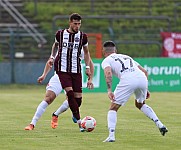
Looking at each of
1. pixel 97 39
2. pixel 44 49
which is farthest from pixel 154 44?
pixel 44 49

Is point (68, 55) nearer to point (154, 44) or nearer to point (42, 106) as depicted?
point (42, 106)

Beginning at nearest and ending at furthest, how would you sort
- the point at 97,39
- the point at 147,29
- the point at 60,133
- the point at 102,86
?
the point at 60,133, the point at 102,86, the point at 97,39, the point at 147,29

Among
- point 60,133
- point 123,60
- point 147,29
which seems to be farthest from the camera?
point 147,29

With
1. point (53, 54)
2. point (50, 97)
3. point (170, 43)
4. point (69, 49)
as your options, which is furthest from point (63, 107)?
point (170, 43)

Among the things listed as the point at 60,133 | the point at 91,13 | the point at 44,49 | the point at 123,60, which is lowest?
the point at 60,133

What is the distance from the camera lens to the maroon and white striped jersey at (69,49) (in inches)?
565

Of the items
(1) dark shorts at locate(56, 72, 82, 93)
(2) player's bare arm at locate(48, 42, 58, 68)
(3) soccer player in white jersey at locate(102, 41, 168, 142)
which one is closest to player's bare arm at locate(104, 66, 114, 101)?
(3) soccer player in white jersey at locate(102, 41, 168, 142)

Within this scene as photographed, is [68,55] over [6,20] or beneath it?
beneath

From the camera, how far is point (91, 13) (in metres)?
39.7

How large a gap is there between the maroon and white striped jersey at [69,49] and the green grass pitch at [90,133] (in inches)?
Answer: 49.7

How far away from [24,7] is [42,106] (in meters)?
25.0

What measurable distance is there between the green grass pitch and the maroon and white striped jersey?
126 centimetres

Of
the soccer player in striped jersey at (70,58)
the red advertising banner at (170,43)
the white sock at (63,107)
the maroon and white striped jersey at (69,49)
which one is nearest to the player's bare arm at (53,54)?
the soccer player in striped jersey at (70,58)

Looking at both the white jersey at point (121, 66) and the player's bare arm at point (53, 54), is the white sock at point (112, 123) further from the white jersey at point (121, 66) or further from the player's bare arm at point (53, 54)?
the player's bare arm at point (53, 54)
